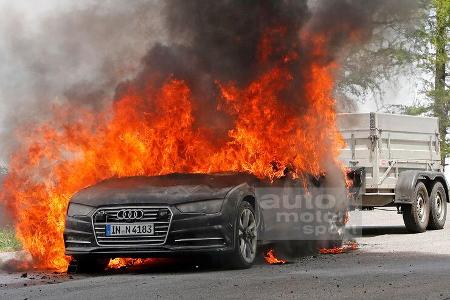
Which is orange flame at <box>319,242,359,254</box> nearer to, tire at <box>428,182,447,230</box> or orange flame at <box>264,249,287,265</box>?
orange flame at <box>264,249,287,265</box>

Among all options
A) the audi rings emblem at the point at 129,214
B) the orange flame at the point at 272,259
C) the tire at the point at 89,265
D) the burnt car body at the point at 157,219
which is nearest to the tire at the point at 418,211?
the orange flame at the point at 272,259

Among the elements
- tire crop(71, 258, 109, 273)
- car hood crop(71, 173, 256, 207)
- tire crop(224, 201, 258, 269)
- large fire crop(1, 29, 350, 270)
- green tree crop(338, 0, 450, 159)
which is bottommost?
tire crop(71, 258, 109, 273)

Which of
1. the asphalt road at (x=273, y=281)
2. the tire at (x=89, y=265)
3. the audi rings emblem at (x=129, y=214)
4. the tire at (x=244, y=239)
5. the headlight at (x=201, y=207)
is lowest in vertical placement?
the asphalt road at (x=273, y=281)

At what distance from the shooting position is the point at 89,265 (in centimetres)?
1101

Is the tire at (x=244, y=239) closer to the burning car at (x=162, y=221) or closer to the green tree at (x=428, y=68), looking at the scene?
the burning car at (x=162, y=221)

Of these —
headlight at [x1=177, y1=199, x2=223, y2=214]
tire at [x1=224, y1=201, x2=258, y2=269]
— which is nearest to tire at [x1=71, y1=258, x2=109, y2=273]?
headlight at [x1=177, y1=199, x2=223, y2=214]

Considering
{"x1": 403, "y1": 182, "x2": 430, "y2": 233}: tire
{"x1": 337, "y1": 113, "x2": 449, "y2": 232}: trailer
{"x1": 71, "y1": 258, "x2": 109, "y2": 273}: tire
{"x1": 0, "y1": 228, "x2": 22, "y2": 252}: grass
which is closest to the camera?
{"x1": 71, "y1": 258, "x2": 109, "y2": 273}: tire

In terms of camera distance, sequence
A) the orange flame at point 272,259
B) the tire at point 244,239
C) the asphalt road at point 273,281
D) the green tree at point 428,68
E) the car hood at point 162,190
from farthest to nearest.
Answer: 1. the green tree at point 428,68
2. the orange flame at point 272,259
3. the tire at point 244,239
4. the car hood at point 162,190
5. the asphalt road at point 273,281

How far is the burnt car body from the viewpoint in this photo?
34.0 ft

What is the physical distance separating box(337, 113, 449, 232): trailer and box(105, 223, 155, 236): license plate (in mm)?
7068

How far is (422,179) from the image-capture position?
18.1m

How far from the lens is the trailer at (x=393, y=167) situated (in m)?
17.4

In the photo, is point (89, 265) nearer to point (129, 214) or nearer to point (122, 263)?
point (122, 263)

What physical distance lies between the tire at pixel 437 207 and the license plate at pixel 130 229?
29.7ft
